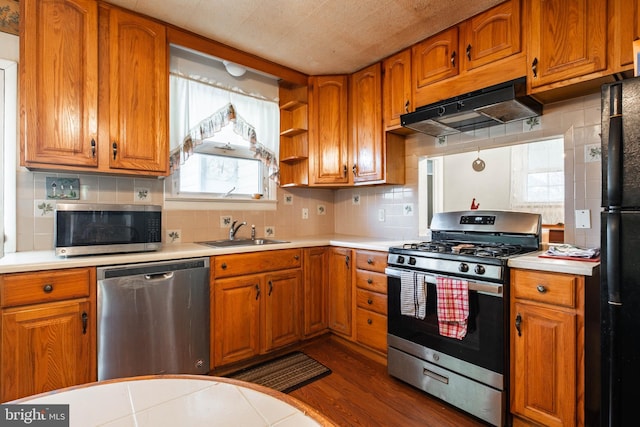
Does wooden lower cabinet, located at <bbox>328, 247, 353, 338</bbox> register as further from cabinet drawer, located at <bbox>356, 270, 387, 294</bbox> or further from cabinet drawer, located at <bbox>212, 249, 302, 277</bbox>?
cabinet drawer, located at <bbox>212, 249, 302, 277</bbox>

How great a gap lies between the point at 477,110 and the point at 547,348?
4.38ft

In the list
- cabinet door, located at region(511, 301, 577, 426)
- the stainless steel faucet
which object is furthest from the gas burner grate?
the stainless steel faucet

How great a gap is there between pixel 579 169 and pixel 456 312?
1135 mm

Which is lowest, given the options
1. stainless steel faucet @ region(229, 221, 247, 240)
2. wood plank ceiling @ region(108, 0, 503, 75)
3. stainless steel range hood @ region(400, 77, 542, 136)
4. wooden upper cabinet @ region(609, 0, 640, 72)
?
stainless steel faucet @ region(229, 221, 247, 240)

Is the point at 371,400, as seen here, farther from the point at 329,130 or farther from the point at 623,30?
the point at 623,30

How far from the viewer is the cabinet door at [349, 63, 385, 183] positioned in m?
2.69

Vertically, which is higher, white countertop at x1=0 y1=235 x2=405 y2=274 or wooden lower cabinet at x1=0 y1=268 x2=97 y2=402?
white countertop at x1=0 y1=235 x2=405 y2=274

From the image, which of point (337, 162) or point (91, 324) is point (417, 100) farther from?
point (91, 324)

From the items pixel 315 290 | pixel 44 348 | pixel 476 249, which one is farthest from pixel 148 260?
pixel 476 249

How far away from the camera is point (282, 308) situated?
2488 millimetres

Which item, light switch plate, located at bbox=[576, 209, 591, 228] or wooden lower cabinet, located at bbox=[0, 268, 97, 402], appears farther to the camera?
light switch plate, located at bbox=[576, 209, 591, 228]

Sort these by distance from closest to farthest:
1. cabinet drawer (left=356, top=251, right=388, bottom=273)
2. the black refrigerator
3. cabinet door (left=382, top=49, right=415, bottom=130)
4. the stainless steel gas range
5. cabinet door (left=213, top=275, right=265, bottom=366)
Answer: the black refrigerator < the stainless steel gas range < cabinet door (left=213, top=275, right=265, bottom=366) < cabinet drawer (left=356, top=251, right=388, bottom=273) < cabinet door (left=382, top=49, right=415, bottom=130)

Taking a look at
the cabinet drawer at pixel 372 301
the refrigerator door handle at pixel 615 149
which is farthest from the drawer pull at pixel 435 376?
the refrigerator door handle at pixel 615 149

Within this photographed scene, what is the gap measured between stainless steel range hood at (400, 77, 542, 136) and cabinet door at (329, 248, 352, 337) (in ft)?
3.65
